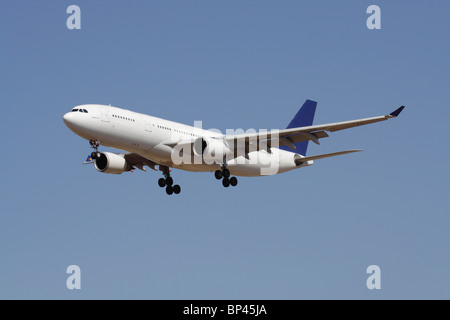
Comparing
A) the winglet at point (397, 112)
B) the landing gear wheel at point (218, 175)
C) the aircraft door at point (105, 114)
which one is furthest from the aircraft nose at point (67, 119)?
the winglet at point (397, 112)

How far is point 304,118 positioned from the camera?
56.9 metres

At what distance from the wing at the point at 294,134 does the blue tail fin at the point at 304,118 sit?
9.16 meters

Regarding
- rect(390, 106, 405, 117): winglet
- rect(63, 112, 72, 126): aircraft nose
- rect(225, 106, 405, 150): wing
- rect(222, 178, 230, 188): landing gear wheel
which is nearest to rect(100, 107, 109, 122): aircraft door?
rect(63, 112, 72, 126): aircraft nose

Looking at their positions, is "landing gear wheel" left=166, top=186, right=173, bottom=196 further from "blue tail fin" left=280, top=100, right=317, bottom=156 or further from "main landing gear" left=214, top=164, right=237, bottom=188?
"blue tail fin" left=280, top=100, right=317, bottom=156

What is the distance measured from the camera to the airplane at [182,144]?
42.7 m

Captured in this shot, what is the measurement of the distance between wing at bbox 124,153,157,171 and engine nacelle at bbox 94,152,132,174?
643mm

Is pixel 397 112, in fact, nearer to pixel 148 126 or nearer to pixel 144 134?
pixel 148 126

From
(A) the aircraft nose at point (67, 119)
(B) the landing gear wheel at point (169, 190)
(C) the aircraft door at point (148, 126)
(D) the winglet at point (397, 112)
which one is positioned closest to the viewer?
(D) the winglet at point (397, 112)

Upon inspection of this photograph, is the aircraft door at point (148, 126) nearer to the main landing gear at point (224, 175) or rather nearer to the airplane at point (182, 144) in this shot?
the airplane at point (182, 144)

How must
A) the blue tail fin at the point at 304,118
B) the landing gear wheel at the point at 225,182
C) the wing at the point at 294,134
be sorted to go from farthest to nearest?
the blue tail fin at the point at 304,118 → the landing gear wheel at the point at 225,182 → the wing at the point at 294,134

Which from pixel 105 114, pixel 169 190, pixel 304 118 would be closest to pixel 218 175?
pixel 169 190

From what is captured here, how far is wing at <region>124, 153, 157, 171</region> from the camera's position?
49716mm

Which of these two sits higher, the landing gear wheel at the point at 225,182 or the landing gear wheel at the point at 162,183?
the landing gear wheel at the point at 162,183

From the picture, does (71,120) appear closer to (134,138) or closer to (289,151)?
(134,138)
